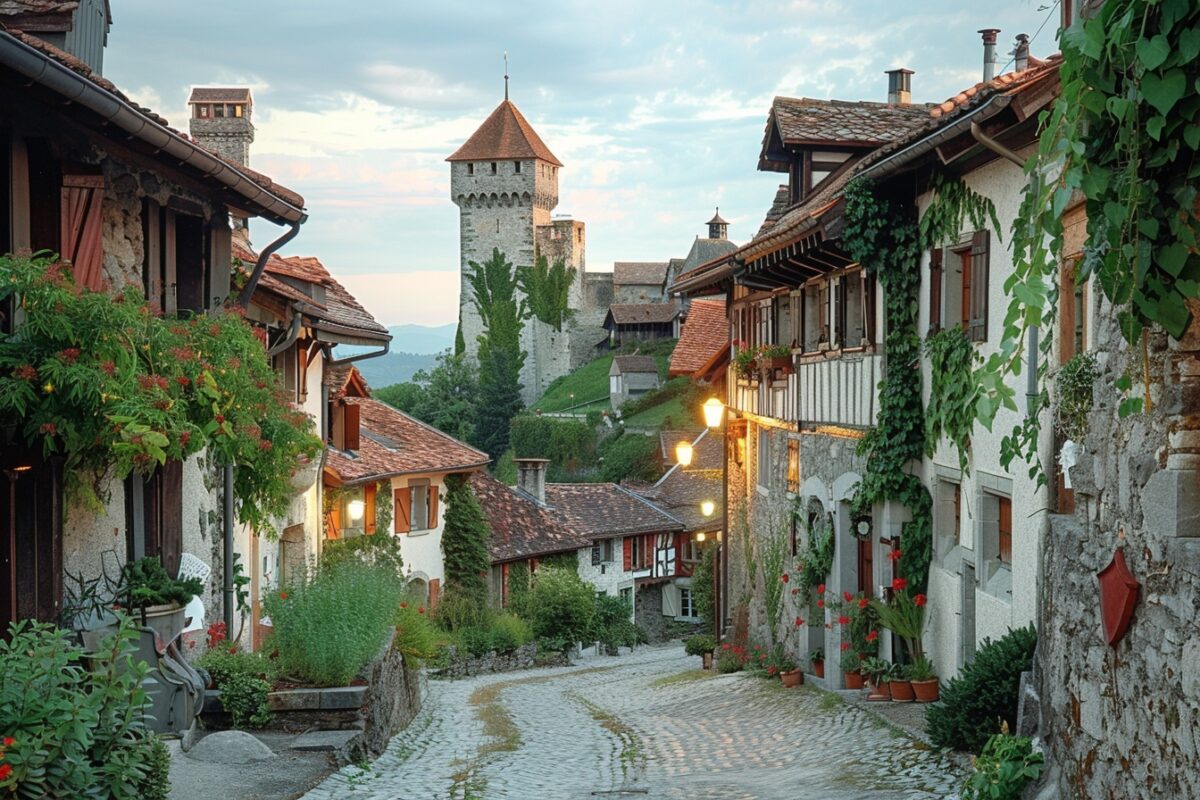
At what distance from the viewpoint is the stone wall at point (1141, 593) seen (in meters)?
4.86

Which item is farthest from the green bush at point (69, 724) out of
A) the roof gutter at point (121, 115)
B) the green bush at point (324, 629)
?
the green bush at point (324, 629)

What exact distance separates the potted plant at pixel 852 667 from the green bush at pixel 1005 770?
612 cm

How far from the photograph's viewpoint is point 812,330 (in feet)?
52.8

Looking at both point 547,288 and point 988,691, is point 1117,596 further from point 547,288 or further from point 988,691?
point 547,288

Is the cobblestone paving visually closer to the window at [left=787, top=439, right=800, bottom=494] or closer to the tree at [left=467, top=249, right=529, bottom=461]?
the window at [left=787, top=439, right=800, bottom=494]

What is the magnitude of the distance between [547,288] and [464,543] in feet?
172

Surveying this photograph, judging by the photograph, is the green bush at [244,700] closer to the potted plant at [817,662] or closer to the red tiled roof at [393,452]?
the potted plant at [817,662]

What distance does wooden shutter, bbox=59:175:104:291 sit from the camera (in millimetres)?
7914

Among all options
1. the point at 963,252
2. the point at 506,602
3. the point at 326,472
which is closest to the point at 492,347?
the point at 506,602

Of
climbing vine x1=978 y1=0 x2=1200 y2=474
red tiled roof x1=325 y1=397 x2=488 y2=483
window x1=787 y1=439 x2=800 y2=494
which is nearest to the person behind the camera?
climbing vine x1=978 y1=0 x2=1200 y2=474

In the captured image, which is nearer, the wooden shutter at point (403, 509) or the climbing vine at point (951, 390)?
the climbing vine at point (951, 390)

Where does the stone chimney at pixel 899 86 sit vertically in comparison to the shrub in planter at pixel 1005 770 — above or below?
above

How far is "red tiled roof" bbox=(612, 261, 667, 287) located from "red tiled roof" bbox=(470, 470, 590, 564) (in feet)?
176

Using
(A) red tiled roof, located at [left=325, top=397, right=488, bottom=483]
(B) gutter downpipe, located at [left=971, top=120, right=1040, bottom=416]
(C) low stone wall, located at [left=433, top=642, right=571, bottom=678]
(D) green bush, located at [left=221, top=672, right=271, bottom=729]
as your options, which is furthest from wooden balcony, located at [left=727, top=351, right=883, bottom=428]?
(C) low stone wall, located at [left=433, top=642, right=571, bottom=678]
